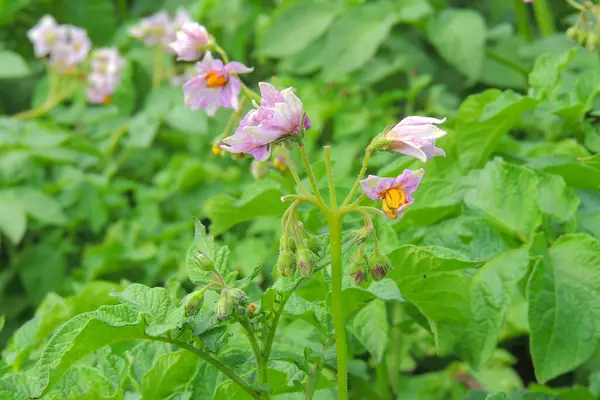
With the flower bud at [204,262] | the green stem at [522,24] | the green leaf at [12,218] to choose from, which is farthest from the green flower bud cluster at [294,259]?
the green stem at [522,24]

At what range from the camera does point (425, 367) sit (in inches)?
86.5

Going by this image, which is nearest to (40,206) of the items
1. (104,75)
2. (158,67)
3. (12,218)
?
(12,218)

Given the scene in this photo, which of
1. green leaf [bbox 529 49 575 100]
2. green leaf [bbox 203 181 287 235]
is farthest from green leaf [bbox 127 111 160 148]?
green leaf [bbox 529 49 575 100]

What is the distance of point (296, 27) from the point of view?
2412 mm

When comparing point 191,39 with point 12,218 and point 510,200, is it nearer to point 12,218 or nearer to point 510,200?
point 510,200

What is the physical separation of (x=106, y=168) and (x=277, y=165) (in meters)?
1.29

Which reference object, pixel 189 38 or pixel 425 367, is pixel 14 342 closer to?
pixel 189 38

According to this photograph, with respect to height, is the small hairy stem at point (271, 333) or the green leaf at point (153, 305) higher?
the green leaf at point (153, 305)

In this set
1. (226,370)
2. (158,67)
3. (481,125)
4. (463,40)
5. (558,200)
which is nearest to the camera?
(226,370)

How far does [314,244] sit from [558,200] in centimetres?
44

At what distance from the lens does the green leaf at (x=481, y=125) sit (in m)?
1.28

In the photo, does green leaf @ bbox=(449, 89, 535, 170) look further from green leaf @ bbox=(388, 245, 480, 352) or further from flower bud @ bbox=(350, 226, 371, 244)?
flower bud @ bbox=(350, 226, 371, 244)

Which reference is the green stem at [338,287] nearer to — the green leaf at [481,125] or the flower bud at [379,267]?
the flower bud at [379,267]

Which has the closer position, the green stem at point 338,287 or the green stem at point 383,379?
A: the green stem at point 338,287
